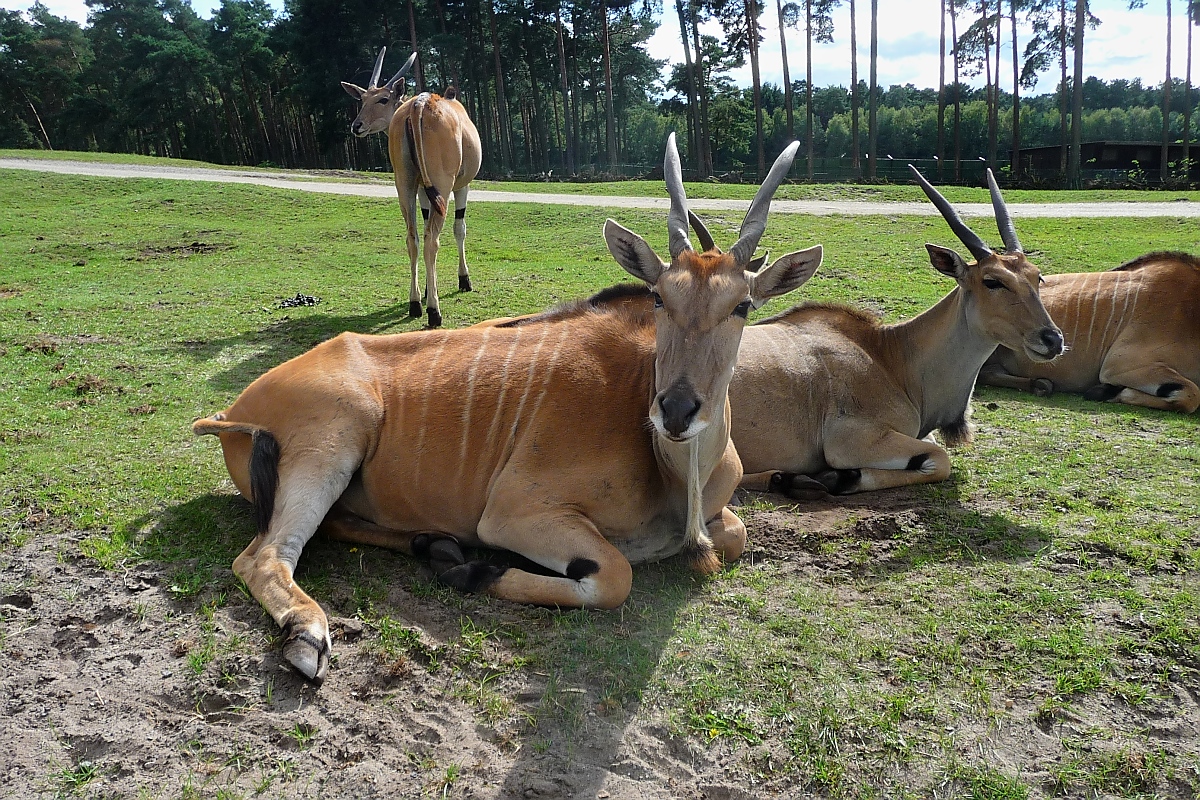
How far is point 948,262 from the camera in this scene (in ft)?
19.2

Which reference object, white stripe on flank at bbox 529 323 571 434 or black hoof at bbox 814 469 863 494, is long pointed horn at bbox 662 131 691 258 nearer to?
white stripe on flank at bbox 529 323 571 434

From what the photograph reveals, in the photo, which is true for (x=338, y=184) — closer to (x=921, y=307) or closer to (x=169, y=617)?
(x=921, y=307)

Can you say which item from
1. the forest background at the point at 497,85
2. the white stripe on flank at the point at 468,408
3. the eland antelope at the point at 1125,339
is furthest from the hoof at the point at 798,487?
the forest background at the point at 497,85

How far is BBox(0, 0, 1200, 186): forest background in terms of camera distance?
1448 inches

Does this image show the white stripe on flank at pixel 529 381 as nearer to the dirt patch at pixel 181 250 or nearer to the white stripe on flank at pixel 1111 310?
the white stripe on flank at pixel 1111 310

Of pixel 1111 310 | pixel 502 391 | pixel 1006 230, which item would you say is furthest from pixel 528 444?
pixel 1111 310

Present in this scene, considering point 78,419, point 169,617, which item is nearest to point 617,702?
point 169,617

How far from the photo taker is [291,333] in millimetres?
7898

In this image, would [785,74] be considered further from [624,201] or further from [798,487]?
[798,487]

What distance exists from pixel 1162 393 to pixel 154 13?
67.9m

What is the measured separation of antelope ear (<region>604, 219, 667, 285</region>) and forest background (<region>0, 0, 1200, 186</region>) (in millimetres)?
30762

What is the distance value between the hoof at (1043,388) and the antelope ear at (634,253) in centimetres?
480

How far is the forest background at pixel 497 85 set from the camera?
1448 inches

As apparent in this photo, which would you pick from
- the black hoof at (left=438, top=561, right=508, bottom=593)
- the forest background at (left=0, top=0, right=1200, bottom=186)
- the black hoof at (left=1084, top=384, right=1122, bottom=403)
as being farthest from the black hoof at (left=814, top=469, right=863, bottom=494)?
the forest background at (left=0, top=0, right=1200, bottom=186)
